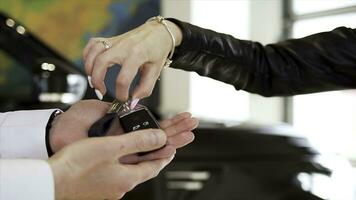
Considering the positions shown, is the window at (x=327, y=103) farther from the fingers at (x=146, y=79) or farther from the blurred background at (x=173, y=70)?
the fingers at (x=146, y=79)

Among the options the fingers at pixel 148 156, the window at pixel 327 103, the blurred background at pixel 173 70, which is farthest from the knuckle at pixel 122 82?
the window at pixel 327 103

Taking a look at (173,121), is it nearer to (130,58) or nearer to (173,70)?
(130,58)

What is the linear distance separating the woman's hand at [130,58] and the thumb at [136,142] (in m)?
0.06

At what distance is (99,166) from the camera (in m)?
0.62

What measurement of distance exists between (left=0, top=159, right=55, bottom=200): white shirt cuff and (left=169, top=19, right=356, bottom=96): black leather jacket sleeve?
346 mm

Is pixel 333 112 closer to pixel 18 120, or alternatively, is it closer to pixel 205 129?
pixel 205 129

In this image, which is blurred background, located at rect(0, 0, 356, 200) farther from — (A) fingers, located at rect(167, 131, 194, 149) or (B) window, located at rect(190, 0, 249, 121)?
(A) fingers, located at rect(167, 131, 194, 149)

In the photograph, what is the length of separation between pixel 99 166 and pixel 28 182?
0.08 metres

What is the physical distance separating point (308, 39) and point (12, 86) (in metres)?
2.42

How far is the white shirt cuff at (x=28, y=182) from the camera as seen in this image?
1.93 ft

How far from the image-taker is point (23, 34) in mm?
2102

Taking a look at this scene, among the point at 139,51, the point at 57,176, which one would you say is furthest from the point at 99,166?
the point at 139,51

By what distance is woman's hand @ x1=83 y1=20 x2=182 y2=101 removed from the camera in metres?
0.64

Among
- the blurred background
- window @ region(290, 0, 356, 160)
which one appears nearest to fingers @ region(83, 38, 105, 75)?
the blurred background
